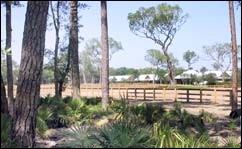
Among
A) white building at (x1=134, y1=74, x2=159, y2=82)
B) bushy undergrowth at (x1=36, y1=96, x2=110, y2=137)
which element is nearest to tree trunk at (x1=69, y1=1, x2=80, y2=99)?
bushy undergrowth at (x1=36, y1=96, x2=110, y2=137)

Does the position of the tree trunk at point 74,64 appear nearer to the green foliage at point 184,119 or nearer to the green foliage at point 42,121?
the green foliage at point 42,121

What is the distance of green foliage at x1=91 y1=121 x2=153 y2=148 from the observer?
265 inches

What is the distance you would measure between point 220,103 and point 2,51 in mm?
28312

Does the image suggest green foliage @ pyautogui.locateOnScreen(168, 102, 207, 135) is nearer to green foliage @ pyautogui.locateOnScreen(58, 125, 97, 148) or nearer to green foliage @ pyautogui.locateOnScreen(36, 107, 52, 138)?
green foliage @ pyautogui.locateOnScreen(36, 107, 52, 138)

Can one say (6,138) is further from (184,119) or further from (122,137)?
(184,119)

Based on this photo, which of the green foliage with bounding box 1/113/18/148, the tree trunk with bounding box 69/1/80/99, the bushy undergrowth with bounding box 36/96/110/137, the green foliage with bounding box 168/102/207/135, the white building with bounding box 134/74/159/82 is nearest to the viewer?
the green foliage with bounding box 1/113/18/148

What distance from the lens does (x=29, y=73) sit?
28.8ft

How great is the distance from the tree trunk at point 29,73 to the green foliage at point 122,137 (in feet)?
6.68

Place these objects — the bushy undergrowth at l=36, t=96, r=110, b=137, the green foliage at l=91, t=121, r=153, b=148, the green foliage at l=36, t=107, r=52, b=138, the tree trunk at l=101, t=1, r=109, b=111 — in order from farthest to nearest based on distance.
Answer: the tree trunk at l=101, t=1, r=109, b=111 → the bushy undergrowth at l=36, t=96, r=110, b=137 → the green foliage at l=36, t=107, r=52, b=138 → the green foliage at l=91, t=121, r=153, b=148

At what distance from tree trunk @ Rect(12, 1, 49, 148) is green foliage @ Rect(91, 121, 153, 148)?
2.03 meters

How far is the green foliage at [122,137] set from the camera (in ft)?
22.1

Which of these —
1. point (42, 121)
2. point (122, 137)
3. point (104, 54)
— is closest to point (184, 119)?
point (42, 121)

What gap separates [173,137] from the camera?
692 cm

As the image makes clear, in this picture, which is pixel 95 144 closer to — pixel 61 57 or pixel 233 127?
pixel 233 127
